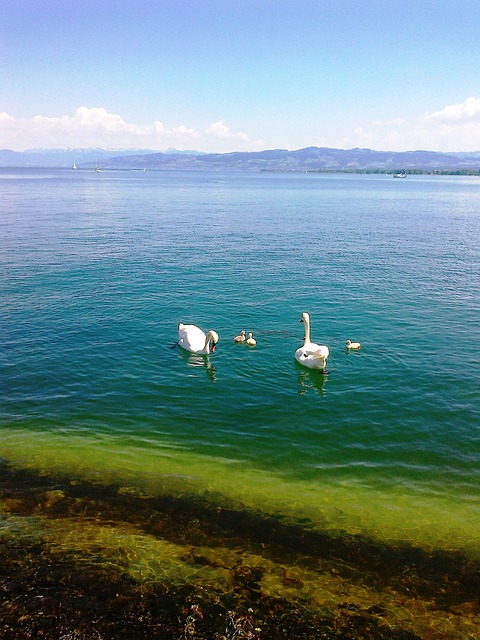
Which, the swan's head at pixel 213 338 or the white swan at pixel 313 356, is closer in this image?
the white swan at pixel 313 356

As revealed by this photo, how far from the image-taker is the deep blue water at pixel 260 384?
17.0 m

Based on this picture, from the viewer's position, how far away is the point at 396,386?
23.9 meters

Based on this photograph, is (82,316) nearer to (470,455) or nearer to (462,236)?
(470,455)

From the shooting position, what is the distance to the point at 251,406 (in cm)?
2234

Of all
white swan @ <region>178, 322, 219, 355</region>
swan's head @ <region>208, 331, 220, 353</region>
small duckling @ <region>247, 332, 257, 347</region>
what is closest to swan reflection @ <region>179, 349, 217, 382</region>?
white swan @ <region>178, 322, 219, 355</region>

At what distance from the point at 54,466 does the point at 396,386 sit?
53.7 feet

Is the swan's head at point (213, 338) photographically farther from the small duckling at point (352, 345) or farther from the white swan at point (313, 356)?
the small duckling at point (352, 345)

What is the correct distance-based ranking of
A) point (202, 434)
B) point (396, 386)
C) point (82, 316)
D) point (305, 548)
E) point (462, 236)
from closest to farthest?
point (305, 548), point (202, 434), point (396, 386), point (82, 316), point (462, 236)

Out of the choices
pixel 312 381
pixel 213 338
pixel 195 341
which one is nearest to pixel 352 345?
pixel 312 381

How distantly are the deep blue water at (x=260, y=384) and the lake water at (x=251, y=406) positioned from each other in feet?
0.31

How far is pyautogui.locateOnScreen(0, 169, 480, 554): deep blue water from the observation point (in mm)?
17000

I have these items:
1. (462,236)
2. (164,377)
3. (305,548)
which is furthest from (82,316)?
(462,236)

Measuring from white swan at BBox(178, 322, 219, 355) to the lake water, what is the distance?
547mm

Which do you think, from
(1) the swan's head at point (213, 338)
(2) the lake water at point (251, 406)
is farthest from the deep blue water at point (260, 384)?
(1) the swan's head at point (213, 338)
